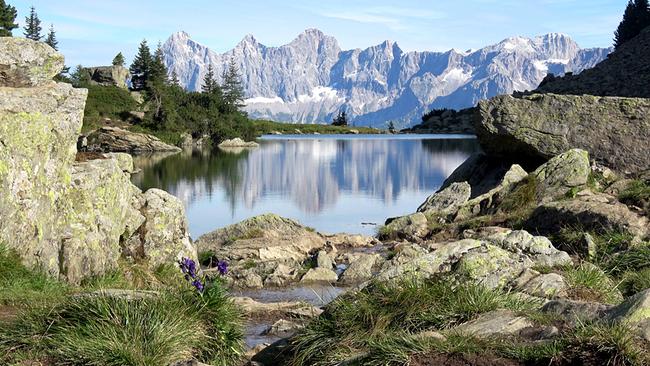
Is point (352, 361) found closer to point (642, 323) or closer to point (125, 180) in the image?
point (642, 323)

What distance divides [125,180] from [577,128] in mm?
19880

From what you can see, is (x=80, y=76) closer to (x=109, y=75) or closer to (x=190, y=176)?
Result: (x=109, y=75)

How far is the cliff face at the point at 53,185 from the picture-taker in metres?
10.7

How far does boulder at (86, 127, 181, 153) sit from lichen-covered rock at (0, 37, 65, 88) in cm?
8661

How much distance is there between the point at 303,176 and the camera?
65.1 meters

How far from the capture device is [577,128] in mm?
27781

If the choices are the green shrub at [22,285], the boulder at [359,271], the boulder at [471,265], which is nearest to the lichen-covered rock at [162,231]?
the green shrub at [22,285]

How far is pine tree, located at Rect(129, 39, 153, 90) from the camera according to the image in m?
132

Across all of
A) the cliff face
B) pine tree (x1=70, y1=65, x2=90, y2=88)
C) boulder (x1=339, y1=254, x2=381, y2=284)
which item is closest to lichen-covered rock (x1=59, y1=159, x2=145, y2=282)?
the cliff face

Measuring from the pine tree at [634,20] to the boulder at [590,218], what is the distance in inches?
5671

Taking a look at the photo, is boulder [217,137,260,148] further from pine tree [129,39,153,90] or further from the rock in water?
pine tree [129,39,153,90]

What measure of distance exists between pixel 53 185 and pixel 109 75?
460 ft

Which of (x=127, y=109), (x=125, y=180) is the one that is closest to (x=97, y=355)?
(x=125, y=180)

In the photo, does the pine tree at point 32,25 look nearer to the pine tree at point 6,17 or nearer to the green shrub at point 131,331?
the pine tree at point 6,17
